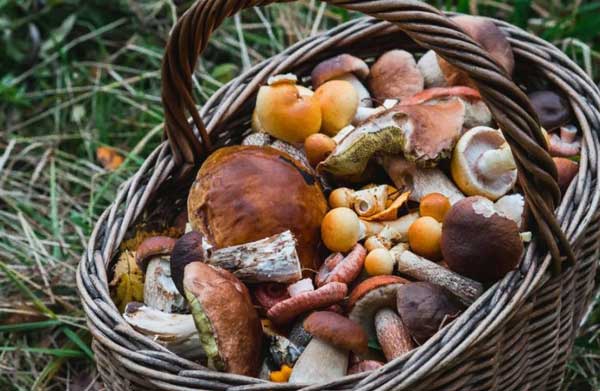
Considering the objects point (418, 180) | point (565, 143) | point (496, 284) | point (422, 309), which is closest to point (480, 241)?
point (496, 284)

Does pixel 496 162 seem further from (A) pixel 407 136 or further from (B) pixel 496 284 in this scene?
(B) pixel 496 284

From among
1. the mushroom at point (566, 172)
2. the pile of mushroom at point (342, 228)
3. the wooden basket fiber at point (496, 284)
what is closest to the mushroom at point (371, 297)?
the pile of mushroom at point (342, 228)

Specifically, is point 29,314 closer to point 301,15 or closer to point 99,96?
point 99,96

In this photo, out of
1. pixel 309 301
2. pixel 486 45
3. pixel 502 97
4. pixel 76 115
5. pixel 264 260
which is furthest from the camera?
pixel 76 115

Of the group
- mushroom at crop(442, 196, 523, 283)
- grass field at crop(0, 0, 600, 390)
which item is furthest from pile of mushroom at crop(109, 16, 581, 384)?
grass field at crop(0, 0, 600, 390)

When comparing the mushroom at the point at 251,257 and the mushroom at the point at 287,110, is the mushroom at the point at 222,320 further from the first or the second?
the mushroom at the point at 287,110

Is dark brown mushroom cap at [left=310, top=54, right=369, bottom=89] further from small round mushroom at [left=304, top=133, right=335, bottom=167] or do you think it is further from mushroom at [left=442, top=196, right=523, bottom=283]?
mushroom at [left=442, top=196, right=523, bottom=283]
